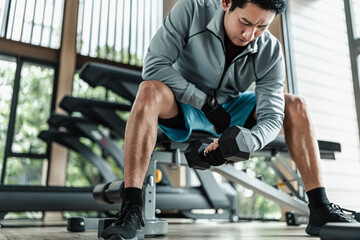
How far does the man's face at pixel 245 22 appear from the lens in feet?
3.40

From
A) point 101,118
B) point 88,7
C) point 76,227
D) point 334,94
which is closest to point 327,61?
point 334,94

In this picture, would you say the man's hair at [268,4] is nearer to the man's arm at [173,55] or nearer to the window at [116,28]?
the man's arm at [173,55]

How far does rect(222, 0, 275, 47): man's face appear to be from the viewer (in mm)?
1035

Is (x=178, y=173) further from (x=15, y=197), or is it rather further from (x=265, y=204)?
(x=15, y=197)

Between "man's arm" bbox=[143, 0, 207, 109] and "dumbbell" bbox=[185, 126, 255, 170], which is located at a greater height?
"man's arm" bbox=[143, 0, 207, 109]

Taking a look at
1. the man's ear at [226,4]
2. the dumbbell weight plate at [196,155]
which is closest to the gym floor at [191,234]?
the dumbbell weight plate at [196,155]

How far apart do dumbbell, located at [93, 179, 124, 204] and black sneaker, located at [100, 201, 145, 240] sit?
1.32ft

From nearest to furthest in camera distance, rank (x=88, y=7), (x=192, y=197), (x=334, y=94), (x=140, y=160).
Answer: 1. (x=140, y=160)
2. (x=192, y=197)
3. (x=334, y=94)
4. (x=88, y=7)

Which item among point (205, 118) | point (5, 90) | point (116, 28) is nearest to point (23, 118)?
point (5, 90)

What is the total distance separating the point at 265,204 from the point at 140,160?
2677 millimetres

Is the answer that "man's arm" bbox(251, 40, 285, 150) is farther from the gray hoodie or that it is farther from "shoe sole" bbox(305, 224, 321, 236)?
"shoe sole" bbox(305, 224, 321, 236)

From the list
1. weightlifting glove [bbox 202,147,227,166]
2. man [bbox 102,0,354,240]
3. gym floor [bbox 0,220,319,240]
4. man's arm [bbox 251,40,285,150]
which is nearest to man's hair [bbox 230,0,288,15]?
man [bbox 102,0,354,240]

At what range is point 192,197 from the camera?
2238 millimetres

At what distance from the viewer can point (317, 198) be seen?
3.79 ft
